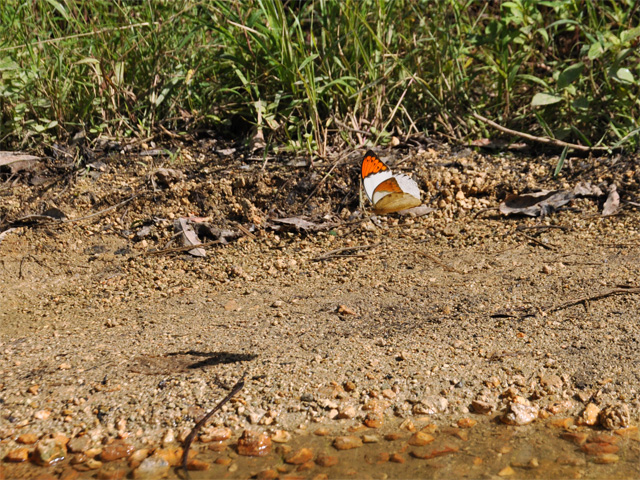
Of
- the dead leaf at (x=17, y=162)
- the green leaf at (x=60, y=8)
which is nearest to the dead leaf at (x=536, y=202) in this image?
the dead leaf at (x=17, y=162)

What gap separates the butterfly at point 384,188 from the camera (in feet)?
9.38

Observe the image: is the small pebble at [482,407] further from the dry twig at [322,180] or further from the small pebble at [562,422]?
the dry twig at [322,180]

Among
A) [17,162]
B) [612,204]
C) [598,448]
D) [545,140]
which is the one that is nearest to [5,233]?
[17,162]

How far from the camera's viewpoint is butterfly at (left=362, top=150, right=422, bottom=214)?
286 centimetres

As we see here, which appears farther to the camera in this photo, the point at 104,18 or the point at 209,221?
the point at 104,18

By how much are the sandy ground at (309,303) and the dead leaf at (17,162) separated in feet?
0.36

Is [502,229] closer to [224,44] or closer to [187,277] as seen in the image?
[187,277]

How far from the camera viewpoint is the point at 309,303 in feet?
8.25

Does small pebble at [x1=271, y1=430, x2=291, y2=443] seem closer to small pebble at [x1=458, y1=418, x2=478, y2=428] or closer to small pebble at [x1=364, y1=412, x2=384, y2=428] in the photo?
small pebble at [x1=364, y1=412, x2=384, y2=428]

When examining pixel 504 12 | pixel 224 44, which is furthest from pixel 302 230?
pixel 504 12

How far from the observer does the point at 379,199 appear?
2961 mm

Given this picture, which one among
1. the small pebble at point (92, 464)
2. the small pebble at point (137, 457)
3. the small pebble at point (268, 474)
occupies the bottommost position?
the small pebble at point (268, 474)

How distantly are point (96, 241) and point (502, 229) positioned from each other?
2131mm

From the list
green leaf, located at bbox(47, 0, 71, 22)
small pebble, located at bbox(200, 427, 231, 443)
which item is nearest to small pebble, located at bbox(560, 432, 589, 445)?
small pebble, located at bbox(200, 427, 231, 443)
